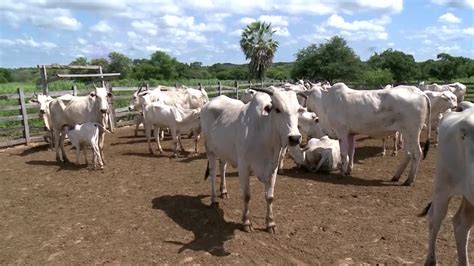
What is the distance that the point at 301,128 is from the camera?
1246 centimetres

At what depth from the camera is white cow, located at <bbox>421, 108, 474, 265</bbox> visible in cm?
409

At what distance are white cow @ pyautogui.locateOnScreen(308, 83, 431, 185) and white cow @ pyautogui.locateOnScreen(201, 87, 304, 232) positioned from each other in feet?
12.1

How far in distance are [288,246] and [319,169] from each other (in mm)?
4486

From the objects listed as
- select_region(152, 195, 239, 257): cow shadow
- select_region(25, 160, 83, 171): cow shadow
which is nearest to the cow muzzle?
select_region(152, 195, 239, 257): cow shadow

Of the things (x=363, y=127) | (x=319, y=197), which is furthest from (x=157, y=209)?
(x=363, y=127)

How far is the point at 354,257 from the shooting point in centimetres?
546

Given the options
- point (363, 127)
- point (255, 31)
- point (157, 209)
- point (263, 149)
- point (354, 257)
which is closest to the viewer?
point (354, 257)

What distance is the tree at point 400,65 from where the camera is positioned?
5091 cm

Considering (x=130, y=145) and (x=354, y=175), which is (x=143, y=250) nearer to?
(x=354, y=175)

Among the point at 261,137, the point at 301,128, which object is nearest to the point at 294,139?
the point at 261,137

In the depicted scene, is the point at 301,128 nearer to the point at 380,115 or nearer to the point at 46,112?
the point at 380,115

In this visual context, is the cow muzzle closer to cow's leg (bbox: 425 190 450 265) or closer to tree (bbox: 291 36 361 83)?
cow's leg (bbox: 425 190 450 265)

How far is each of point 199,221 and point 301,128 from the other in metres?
6.37

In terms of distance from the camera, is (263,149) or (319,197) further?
(319,197)
